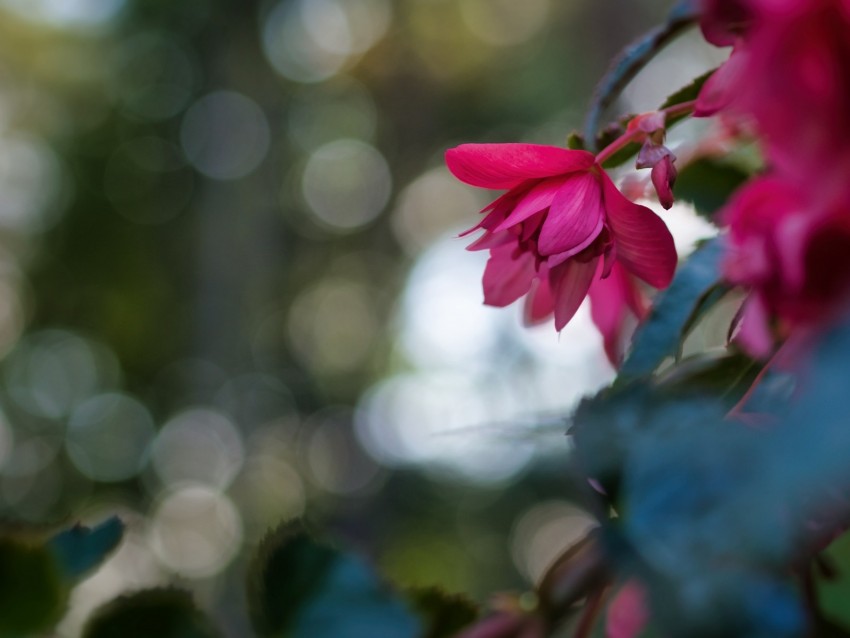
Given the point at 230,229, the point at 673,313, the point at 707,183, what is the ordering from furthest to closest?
the point at 230,229 → the point at 707,183 → the point at 673,313

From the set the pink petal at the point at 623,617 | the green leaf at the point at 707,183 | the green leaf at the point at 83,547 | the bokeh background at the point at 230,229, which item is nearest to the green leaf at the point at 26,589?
the green leaf at the point at 83,547

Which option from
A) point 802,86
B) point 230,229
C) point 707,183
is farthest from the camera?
point 230,229

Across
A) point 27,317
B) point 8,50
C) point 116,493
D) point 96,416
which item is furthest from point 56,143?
point 116,493

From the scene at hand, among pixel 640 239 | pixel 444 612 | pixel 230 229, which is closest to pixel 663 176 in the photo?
pixel 640 239

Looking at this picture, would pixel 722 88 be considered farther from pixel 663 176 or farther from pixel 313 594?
pixel 313 594

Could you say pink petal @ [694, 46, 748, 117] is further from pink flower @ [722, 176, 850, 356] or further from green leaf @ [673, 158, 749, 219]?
green leaf @ [673, 158, 749, 219]

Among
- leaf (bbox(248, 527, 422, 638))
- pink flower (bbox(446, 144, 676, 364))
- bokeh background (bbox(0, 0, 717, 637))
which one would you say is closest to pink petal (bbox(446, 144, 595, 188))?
pink flower (bbox(446, 144, 676, 364))

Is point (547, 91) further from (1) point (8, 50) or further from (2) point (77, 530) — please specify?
(2) point (77, 530)
